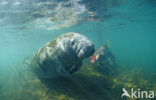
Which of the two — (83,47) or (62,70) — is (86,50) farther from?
(62,70)

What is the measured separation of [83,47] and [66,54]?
1.08 meters

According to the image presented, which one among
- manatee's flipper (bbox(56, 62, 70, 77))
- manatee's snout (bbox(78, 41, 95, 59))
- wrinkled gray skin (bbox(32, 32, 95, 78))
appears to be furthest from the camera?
manatee's flipper (bbox(56, 62, 70, 77))

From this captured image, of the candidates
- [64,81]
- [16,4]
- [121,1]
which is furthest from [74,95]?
[121,1]

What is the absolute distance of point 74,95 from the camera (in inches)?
228

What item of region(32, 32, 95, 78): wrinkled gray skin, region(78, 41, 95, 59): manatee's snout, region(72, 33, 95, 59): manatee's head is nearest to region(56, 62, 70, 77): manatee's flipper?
region(32, 32, 95, 78): wrinkled gray skin

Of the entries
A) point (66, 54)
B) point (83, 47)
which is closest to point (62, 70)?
point (66, 54)

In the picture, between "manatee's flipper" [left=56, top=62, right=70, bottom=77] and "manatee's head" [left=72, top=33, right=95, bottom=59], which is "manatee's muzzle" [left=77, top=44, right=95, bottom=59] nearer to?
"manatee's head" [left=72, top=33, right=95, bottom=59]

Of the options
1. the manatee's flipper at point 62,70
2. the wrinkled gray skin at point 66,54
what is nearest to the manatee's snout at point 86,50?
the wrinkled gray skin at point 66,54

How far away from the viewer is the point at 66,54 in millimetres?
5441

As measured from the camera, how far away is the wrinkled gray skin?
4.76m

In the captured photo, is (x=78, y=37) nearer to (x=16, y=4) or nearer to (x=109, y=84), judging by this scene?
(x=109, y=84)

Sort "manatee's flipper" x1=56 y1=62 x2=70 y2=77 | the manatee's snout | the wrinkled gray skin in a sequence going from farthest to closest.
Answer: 1. "manatee's flipper" x1=56 y1=62 x2=70 y2=77
2. the wrinkled gray skin
3. the manatee's snout

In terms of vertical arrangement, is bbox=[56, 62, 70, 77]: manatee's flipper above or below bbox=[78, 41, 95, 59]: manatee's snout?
below

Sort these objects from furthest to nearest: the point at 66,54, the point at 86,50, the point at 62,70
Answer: the point at 66,54 < the point at 62,70 < the point at 86,50
